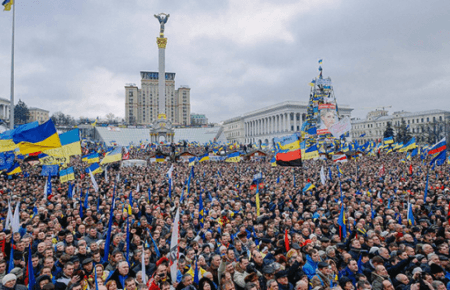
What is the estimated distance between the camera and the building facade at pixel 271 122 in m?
84.4

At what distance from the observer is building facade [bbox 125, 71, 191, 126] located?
122m

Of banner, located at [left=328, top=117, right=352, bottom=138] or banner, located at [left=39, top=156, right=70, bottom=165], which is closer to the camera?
banner, located at [left=39, top=156, right=70, bottom=165]

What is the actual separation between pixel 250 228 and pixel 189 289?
3565 millimetres

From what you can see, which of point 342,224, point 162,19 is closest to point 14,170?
point 342,224

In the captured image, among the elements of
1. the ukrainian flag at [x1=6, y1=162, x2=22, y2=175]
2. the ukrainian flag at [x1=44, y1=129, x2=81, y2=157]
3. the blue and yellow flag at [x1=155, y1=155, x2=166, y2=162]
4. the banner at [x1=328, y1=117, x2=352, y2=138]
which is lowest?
the ukrainian flag at [x1=6, y1=162, x2=22, y2=175]

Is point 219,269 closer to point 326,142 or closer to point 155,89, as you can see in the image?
point 326,142

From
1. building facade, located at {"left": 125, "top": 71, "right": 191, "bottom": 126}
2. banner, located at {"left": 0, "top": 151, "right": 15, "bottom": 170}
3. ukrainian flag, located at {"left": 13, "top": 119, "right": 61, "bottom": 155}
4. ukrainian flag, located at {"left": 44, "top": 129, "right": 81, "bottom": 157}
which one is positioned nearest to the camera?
ukrainian flag, located at {"left": 13, "top": 119, "right": 61, "bottom": 155}

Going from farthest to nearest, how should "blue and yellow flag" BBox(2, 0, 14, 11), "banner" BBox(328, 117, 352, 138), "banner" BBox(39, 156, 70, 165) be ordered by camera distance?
1. "banner" BBox(328, 117, 352, 138)
2. "blue and yellow flag" BBox(2, 0, 14, 11)
3. "banner" BBox(39, 156, 70, 165)

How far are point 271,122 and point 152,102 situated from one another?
56822 millimetres

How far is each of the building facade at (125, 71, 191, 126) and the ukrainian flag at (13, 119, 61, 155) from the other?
11407cm

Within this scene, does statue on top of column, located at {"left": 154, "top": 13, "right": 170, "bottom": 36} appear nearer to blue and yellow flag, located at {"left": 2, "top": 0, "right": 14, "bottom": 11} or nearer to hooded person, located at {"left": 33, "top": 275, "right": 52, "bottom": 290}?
blue and yellow flag, located at {"left": 2, "top": 0, "right": 14, "bottom": 11}

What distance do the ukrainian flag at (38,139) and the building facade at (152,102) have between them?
114m

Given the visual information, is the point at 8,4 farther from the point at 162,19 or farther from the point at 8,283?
the point at 162,19

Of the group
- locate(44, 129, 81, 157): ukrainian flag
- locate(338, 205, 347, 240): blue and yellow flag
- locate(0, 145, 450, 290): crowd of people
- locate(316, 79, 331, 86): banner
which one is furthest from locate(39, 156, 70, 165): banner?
locate(316, 79, 331, 86): banner
